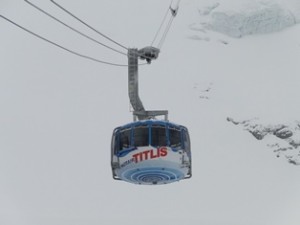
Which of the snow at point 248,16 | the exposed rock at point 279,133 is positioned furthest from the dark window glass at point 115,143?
the snow at point 248,16

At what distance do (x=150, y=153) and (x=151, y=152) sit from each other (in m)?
0.03

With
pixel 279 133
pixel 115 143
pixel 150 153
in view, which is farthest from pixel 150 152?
pixel 279 133

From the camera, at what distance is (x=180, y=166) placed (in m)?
15.1

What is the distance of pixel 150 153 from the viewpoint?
1481 centimetres

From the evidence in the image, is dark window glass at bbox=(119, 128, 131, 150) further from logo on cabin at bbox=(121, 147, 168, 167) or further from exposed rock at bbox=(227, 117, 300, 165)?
exposed rock at bbox=(227, 117, 300, 165)

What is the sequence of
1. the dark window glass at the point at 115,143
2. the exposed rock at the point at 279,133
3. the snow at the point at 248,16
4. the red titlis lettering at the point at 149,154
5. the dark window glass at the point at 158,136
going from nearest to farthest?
the red titlis lettering at the point at 149,154, the dark window glass at the point at 158,136, the dark window glass at the point at 115,143, the exposed rock at the point at 279,133, the snow at the point at 248,16

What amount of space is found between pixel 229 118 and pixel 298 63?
1116 cm

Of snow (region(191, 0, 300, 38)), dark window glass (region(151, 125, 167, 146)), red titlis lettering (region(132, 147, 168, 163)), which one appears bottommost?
red titlis lettering (region(132, 147, 168, 163))

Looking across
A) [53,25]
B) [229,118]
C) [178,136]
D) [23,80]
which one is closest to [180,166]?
[178,136]

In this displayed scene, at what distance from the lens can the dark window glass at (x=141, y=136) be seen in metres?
14.9

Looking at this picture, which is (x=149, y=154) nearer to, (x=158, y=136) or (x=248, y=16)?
(x=158, y=136)

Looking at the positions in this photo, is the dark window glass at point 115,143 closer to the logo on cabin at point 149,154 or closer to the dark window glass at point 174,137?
the logo on cabin at point 149,154

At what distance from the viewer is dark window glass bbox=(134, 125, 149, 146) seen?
587 inches

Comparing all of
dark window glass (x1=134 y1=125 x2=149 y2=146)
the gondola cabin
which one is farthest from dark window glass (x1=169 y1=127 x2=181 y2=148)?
dark window glass (x1=134 y1=125 x2=149 y2=146)
